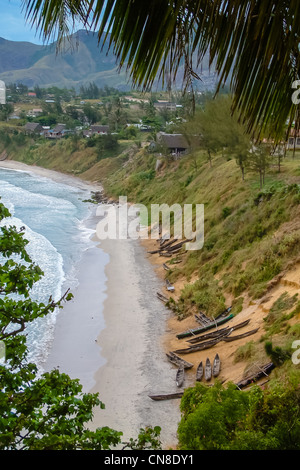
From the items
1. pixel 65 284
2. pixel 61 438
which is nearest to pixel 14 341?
pixel 61 438

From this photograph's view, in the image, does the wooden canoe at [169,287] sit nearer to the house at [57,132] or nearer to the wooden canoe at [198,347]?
the wooden canoe at [198,347]

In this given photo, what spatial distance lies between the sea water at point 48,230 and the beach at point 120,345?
848 mm

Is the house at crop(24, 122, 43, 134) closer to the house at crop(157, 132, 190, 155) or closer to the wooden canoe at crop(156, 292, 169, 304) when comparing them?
the house at crop(157, 132, 190, 155)

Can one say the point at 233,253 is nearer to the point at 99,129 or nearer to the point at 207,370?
the point at 207,370

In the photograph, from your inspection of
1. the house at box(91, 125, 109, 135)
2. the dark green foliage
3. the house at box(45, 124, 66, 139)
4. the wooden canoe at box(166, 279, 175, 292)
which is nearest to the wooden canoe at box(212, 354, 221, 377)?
the dark green foliage

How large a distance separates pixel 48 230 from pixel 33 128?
276ft

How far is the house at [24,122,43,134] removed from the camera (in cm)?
12155

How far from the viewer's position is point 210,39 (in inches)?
86.7

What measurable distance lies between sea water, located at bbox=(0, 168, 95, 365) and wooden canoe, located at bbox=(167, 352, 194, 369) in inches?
211

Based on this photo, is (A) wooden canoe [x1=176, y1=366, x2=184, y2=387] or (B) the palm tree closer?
(B) the palm tree

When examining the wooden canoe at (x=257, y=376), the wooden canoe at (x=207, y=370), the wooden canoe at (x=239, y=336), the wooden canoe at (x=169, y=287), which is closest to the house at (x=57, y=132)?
the wooden canoe at (x=169, y=287)

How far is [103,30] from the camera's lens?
203 centimetres

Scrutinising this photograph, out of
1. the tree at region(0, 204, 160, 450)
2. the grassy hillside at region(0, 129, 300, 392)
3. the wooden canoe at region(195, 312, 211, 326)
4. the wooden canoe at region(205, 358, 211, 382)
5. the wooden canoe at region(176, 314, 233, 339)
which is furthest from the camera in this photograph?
the wooden canoe at region(195, 312, 211, 326)

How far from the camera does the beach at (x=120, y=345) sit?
15828 mm
